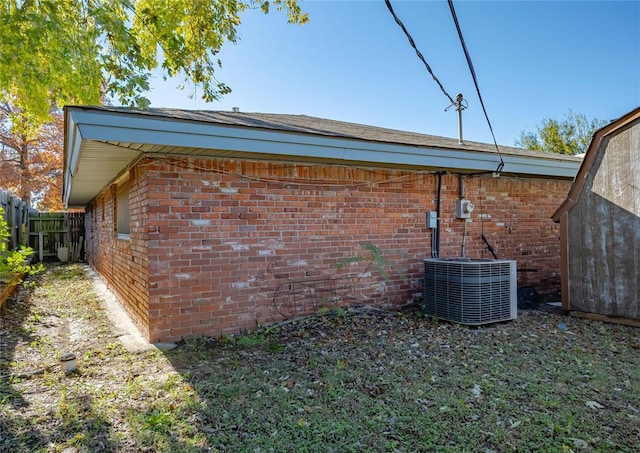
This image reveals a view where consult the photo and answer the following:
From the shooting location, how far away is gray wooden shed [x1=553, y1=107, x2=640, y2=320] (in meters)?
5.08

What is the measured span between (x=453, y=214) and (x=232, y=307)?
12.6 feet

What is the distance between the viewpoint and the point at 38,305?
6574 millimetres

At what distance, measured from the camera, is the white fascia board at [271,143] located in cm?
358

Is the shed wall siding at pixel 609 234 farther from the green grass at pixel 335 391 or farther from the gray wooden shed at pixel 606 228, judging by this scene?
the green grass at pixel 335 391

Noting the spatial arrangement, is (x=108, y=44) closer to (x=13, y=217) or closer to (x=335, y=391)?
(x=335, y=391)

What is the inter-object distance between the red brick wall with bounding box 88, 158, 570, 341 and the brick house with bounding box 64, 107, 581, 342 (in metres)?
0.02

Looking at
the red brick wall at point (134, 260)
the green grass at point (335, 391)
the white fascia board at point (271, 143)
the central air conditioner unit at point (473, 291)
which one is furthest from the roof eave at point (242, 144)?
the green grass at point (335, 391)

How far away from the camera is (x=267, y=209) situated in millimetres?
4969

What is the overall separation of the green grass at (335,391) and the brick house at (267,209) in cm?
55

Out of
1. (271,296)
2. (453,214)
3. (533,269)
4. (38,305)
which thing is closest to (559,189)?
(533,269)

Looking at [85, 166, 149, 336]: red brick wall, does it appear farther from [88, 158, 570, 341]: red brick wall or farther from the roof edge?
the roof edge

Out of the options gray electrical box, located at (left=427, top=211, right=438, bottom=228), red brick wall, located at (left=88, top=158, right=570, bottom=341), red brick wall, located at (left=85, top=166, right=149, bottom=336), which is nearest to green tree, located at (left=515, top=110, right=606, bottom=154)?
gray electrical box, located at (left=427, top=211, right=438, bottom=228)

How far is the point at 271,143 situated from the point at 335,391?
8.57ft

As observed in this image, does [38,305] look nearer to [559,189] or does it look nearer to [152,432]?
[152,432]
